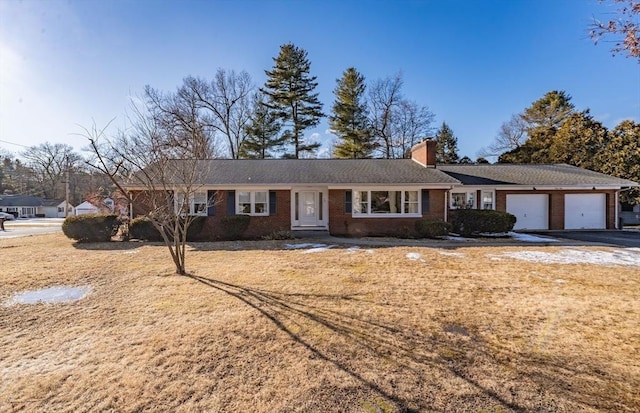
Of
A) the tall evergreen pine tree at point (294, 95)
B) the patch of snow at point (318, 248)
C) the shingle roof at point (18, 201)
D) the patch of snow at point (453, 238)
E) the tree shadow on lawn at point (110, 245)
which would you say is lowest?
the tree shadow on lawn at point (110, 245)

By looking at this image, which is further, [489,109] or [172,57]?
[489,109]

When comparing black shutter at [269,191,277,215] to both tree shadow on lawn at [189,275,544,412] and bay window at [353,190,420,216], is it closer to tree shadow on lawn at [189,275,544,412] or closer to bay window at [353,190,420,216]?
bay window at [353,190,420,216]

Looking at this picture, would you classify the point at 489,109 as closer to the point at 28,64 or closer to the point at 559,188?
the point at 559,188

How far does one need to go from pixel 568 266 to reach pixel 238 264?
354 inches

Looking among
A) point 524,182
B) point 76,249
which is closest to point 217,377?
point 76,249

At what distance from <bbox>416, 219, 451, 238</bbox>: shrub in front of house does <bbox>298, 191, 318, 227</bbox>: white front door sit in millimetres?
5259

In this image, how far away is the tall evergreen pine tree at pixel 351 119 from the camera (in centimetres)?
3105

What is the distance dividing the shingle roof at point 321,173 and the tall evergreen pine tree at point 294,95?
1255 centimetres

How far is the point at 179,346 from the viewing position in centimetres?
383

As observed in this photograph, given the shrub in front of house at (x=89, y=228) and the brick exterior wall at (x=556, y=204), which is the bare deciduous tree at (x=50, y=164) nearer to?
the shrub in front of house at (x=89, y=228)

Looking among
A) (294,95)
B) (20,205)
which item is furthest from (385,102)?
(20,205)

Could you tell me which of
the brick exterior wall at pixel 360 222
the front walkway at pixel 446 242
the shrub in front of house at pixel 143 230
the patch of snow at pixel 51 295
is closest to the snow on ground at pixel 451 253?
the front walkway at pixel 446 242

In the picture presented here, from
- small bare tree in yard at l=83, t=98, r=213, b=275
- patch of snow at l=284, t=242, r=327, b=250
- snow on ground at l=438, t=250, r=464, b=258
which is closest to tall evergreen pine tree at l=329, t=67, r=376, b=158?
patch of snow at l=284, t=242, r=327, b=250

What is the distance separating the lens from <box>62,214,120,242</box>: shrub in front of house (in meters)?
13.4
